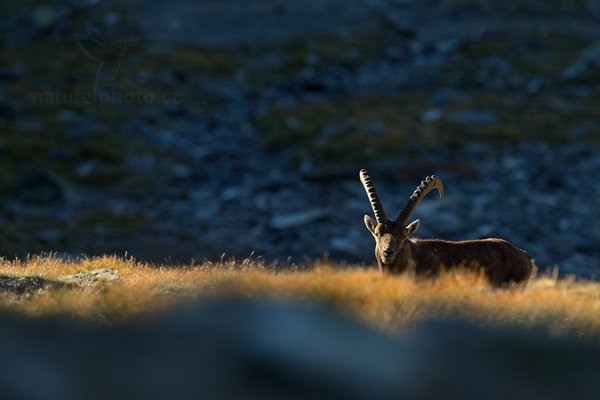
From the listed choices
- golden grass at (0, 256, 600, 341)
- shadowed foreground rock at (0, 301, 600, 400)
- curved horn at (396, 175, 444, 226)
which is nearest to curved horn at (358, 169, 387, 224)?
curved horn at (396, 175, 444, 226)

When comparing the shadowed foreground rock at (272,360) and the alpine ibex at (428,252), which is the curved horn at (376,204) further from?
the shadowed foreground rock at (272,360)

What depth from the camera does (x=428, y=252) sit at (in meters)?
12.7

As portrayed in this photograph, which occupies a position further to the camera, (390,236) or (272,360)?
(390,236)

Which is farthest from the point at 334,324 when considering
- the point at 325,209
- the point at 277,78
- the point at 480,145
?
the point at 277,78

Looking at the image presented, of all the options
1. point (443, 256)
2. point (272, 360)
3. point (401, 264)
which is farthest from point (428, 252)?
point (272, 360)

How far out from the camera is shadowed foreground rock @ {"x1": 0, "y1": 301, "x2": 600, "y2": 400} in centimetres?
696

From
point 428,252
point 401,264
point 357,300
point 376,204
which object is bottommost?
point 357,300

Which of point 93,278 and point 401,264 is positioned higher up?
point 401,264

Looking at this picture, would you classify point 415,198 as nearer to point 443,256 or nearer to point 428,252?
point 428,252

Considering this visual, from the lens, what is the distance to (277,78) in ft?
172

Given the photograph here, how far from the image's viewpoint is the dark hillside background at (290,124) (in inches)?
1369

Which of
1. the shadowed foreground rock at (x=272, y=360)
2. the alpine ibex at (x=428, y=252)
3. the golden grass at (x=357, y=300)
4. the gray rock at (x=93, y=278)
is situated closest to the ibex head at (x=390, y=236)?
the alpine ibex at (x=428, y=252)

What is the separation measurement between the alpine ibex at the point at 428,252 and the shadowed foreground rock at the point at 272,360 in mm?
3560

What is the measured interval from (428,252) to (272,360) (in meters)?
5.92
